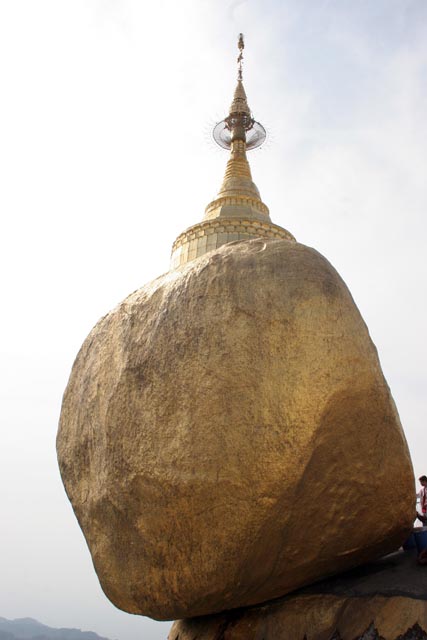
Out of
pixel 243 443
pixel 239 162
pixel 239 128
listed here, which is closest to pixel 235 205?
pixel 239 162

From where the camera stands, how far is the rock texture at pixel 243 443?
323cm

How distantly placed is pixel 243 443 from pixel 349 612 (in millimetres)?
1347

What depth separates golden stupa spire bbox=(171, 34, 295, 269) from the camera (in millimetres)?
13281

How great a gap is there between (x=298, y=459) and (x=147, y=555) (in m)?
1.14

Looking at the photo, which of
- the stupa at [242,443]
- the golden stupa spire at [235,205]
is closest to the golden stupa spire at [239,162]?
the golden stupa spire at [235,205]

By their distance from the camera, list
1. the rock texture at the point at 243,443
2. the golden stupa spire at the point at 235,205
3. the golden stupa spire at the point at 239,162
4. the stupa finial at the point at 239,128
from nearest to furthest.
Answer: the rock texture at the point at 243,443 → the golden stupa spire at the point at 235,205 → the golden stupa spire at the point at 239,162 → the stupa finial at the point at 239,128

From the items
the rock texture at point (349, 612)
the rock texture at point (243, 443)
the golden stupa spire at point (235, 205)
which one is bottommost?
the rock texture at point (349, 612)

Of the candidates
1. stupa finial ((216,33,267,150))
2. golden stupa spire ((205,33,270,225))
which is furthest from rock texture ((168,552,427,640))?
stupa finial ((216,33,267,150))

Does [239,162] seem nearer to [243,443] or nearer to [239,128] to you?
[239,128]

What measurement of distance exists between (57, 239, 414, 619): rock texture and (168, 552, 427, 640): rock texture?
14 cm

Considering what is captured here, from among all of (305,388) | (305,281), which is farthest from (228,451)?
(305,281)

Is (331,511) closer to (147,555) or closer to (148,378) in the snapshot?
(147,555)

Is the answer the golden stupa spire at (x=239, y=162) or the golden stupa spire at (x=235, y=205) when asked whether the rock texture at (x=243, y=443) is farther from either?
the golden stupa spire at (x=239, y=162)

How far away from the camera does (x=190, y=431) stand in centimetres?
332
